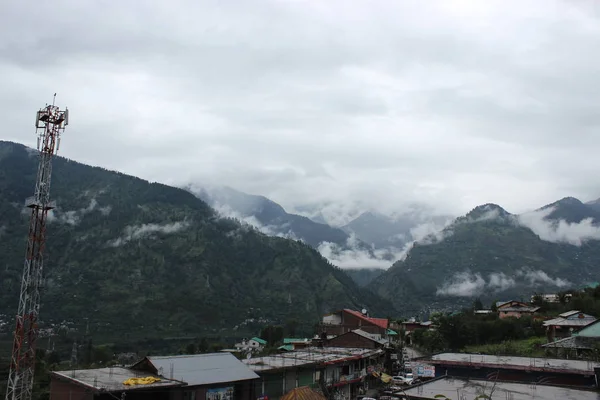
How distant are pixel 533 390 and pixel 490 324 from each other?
45711 millimetres

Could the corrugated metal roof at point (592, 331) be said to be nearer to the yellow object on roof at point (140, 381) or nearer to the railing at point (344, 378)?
the railing at point (344, 378)

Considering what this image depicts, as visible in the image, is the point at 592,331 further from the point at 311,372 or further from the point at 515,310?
the point at 515,310

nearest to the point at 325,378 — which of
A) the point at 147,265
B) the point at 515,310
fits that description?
the point at 515,310

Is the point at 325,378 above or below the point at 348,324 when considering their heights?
above

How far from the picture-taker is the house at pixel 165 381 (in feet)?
72.7

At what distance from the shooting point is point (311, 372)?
1366 inches

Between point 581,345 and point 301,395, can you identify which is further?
point 581,345

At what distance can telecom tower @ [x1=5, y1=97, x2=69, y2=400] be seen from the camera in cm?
2759

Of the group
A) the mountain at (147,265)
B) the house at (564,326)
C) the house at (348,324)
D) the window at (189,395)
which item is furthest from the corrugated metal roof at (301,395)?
the mountain at (147,265)

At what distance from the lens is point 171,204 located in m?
193

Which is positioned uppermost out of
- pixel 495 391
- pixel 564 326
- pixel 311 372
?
pixel 495 391

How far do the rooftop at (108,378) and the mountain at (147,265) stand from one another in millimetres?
95330

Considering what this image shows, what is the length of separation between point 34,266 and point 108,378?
30.4ft

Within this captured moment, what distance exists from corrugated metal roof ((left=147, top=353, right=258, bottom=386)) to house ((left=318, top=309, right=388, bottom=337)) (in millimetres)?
51661
